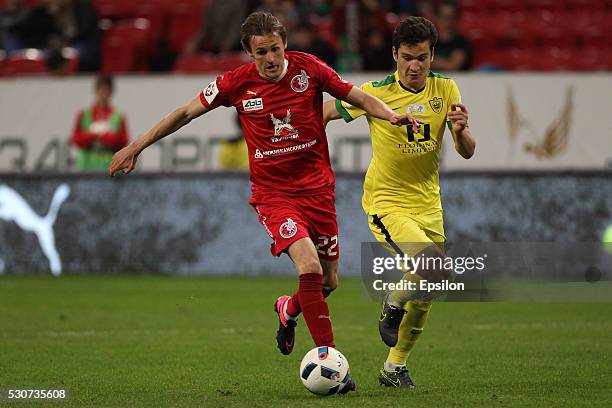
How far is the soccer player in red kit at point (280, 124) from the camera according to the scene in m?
6.75

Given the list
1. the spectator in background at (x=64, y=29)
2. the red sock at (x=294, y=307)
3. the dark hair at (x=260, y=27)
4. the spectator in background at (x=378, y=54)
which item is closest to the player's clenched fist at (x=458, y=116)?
the dark hair at (x=260, y=27)

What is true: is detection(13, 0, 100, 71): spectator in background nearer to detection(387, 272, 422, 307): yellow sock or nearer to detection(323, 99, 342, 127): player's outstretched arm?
detection(323, 99, 342, 127): player's outstretched arm

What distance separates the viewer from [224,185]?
14109mm

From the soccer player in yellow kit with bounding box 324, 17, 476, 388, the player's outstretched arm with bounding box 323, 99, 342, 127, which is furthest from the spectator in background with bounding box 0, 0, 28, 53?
the soccer player in yellow kit with bounding box 324, 17, 476, 388

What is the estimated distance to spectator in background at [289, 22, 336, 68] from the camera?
15.0 meters

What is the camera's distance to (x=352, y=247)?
13.6m

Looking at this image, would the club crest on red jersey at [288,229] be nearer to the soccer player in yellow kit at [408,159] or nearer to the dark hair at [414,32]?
the soccer player in yellow kit at [408,159]

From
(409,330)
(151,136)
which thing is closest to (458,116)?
(409,330)

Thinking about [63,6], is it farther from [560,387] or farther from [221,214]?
[560,387]

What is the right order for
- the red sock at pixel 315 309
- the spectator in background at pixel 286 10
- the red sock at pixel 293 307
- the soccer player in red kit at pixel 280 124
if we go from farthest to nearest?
the spectator in background at pixel 286 10
the red sock at pixel 293 307
the soccer player in red kit at pixel 280 124
the red sock at pixel 315 309

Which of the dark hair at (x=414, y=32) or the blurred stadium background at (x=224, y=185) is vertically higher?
the dark hair at (x=414, y=32)

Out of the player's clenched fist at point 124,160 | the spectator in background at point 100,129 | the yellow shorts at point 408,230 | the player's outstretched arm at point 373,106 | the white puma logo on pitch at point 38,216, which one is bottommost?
the white puma logo on pitch at point 38,216

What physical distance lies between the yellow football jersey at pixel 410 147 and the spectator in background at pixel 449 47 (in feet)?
25.2

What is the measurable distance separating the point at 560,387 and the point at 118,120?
Answer: 8.79 m
